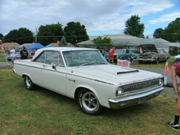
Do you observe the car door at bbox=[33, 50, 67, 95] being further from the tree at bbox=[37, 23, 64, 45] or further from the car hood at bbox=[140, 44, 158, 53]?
the tree at bbox=[37, 23, 64, 45]

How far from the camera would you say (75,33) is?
259 feet

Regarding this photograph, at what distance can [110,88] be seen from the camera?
3643 millimetres

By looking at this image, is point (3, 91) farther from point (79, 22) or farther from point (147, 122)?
point (79, 22)

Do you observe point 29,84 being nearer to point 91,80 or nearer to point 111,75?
point 91,80

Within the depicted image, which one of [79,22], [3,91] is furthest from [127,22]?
[3,91]

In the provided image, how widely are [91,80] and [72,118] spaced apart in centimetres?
96

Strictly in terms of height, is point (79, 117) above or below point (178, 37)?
below

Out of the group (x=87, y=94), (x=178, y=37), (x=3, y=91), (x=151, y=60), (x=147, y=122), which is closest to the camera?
(x=147, y=122)

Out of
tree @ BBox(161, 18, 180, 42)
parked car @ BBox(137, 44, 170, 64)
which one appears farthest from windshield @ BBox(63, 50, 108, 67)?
tree @ BBox(161, 18, 180, 42)

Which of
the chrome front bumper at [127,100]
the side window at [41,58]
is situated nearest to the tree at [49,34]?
the side window at [41,58]

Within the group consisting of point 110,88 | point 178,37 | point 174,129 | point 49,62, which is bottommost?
point 174,129

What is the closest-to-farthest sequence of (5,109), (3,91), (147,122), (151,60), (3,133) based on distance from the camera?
(3,133)
(147,122)
(5,109)
(3,91)
(151,60)

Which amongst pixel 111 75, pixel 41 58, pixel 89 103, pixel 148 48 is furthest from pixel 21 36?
pixel 111 75

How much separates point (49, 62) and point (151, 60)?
1470cm
